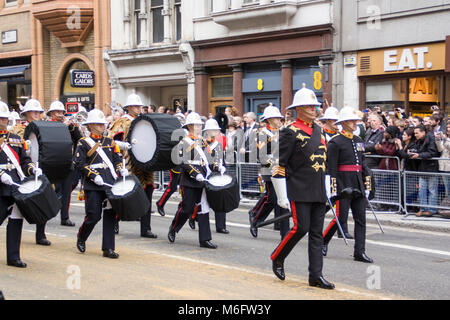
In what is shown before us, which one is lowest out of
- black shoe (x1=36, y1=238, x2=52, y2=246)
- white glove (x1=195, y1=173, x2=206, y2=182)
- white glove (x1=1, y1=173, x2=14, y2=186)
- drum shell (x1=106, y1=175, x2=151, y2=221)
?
black shoe (x1=36, y1=238, x2=52, y2=246)

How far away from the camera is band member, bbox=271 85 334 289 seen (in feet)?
24.4

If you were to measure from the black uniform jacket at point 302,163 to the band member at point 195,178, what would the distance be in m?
2.51

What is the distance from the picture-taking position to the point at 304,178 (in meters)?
7.48

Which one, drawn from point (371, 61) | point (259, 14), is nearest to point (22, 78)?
point (259, 14)

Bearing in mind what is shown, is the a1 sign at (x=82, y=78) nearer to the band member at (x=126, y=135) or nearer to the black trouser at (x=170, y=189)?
the black trouser at (x=170, y=189)

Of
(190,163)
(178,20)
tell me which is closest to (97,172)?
(190,163)

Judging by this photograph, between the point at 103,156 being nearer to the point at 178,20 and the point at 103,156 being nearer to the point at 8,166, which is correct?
the point at 8,166

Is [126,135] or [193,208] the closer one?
[193,208]

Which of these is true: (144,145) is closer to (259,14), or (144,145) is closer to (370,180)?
(370,180)

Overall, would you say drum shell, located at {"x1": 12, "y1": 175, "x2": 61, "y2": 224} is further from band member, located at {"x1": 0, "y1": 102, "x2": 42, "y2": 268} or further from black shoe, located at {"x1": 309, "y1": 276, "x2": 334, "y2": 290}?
black shoe, located at {"x1": 309, "y1": 276, "x2": 334, "y2": 290}

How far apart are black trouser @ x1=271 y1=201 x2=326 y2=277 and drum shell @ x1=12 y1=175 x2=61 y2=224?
2759 millimetres

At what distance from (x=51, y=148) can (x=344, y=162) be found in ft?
13.3

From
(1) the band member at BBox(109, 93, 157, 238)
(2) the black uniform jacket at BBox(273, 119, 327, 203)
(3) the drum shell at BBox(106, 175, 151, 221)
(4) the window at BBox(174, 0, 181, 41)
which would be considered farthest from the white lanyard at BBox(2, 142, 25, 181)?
(4) the window at BBox(174, 0, 181, 41)

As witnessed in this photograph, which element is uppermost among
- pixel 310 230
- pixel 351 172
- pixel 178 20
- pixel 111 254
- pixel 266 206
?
pixel 178 20
